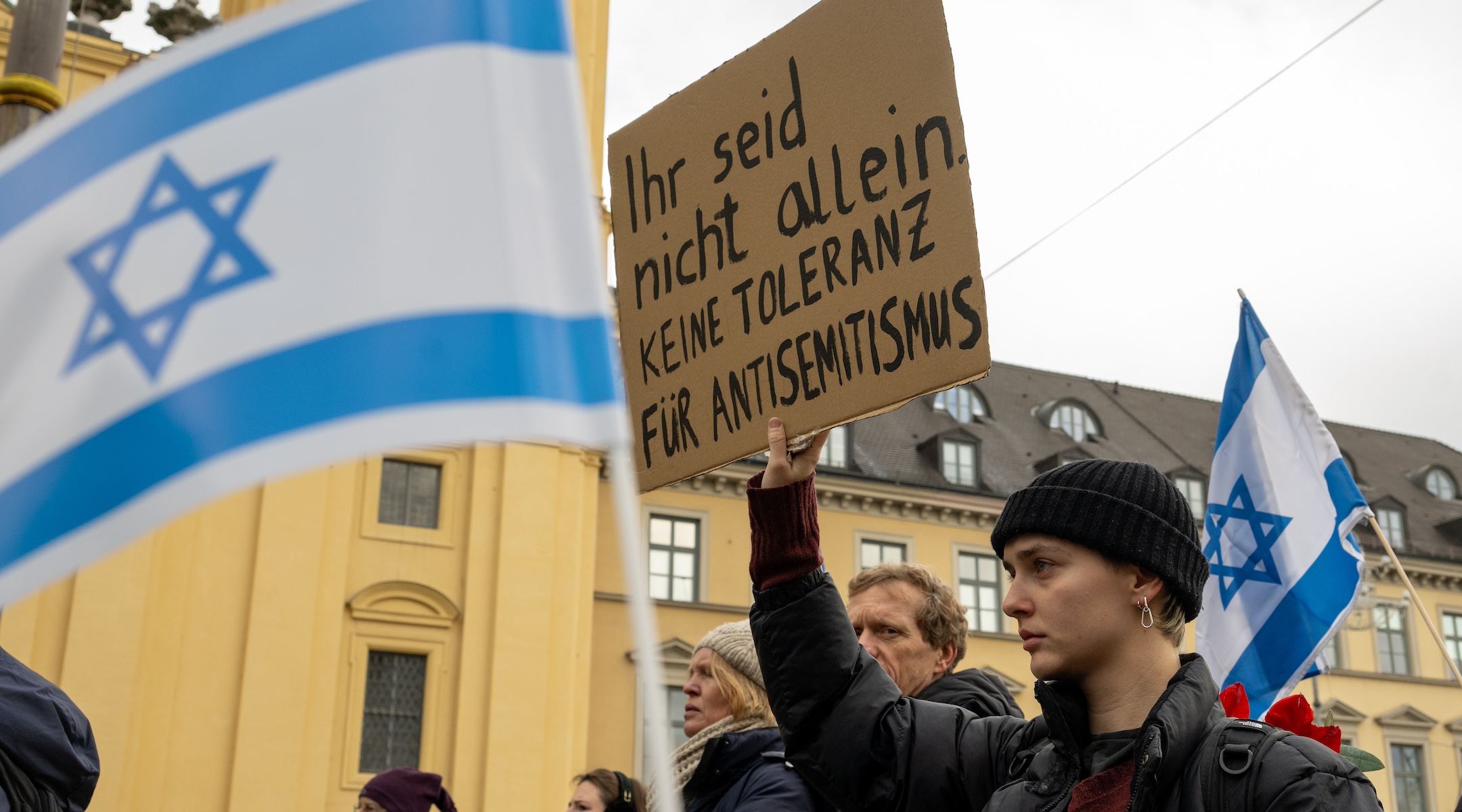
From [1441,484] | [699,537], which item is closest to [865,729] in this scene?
[699,537]

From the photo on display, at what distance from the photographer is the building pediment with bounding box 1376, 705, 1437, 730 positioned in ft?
108

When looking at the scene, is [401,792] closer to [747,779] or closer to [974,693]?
[747,779]

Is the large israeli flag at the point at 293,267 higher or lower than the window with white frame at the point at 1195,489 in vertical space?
lower

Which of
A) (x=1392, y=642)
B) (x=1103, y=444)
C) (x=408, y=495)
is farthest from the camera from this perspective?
(x=1103, y=444)

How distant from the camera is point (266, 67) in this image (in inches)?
69.5

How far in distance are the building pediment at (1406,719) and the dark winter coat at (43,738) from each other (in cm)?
3457

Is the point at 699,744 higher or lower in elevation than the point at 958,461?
lower

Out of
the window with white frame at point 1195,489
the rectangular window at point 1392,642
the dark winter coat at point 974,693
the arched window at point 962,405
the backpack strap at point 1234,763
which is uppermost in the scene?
the arched window at point 962,405

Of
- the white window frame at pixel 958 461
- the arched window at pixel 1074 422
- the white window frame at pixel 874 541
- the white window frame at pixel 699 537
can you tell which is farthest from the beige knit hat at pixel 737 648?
the arched window at pixel 1074 422

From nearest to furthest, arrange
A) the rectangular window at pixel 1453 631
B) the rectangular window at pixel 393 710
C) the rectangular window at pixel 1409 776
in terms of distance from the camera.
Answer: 1. the rectangular window at pixel 393 710
2. the rectangular window at pixel 1409 776
3. the rectangular window at pixel 1453 631

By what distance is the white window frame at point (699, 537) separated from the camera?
90.9ft

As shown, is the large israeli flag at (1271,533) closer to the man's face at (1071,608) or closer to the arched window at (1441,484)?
the man's face at (1071,608)

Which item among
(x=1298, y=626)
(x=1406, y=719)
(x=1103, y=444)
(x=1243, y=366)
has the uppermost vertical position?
(x=1103, y=444)

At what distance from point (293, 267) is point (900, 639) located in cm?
233
